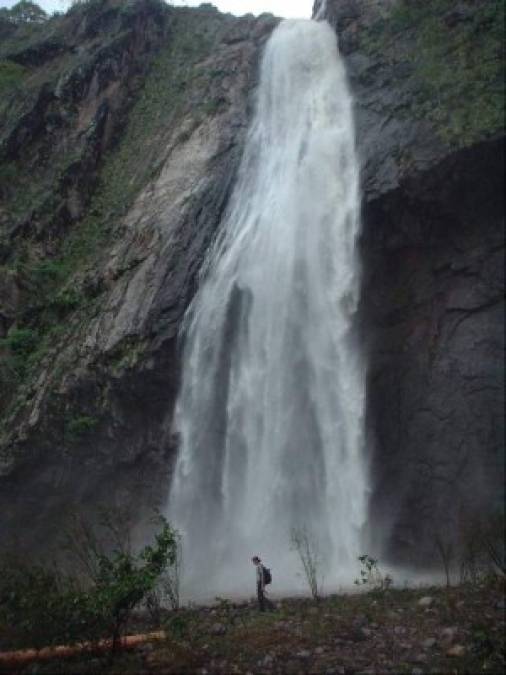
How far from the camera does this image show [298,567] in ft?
46.8

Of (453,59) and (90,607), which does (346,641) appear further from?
(453,59)

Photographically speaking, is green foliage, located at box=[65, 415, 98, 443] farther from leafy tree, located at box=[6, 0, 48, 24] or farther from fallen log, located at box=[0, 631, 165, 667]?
leafy tree, located at box=[6, 0, 48, 24]

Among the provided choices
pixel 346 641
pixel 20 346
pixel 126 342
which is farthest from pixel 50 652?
pixel 20 346

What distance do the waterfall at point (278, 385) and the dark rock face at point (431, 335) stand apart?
0.63 m

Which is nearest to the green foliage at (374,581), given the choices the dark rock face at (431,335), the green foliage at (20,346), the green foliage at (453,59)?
the dark rock face at (431,335)

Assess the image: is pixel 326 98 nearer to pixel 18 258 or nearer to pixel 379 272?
pixel 379 272

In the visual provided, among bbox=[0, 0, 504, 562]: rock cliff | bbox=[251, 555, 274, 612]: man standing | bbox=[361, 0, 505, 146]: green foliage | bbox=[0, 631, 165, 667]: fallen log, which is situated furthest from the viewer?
bbox=[361, 0, 505, 146]: green foliage

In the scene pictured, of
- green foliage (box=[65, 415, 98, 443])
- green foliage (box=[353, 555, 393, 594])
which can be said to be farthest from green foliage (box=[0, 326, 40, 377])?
green foliage (box=[353, 555, 393, 594])

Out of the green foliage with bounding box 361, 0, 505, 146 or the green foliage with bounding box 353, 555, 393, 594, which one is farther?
the green foliage with bounding box 361, 0, 505, 146

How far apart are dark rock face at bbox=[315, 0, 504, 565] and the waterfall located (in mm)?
626

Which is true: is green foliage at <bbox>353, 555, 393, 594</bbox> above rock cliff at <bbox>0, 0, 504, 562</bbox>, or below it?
below

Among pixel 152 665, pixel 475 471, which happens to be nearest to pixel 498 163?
pixel 475 471

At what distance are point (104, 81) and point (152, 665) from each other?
82.6 ft

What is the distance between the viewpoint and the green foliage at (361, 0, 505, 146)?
15203 mm
